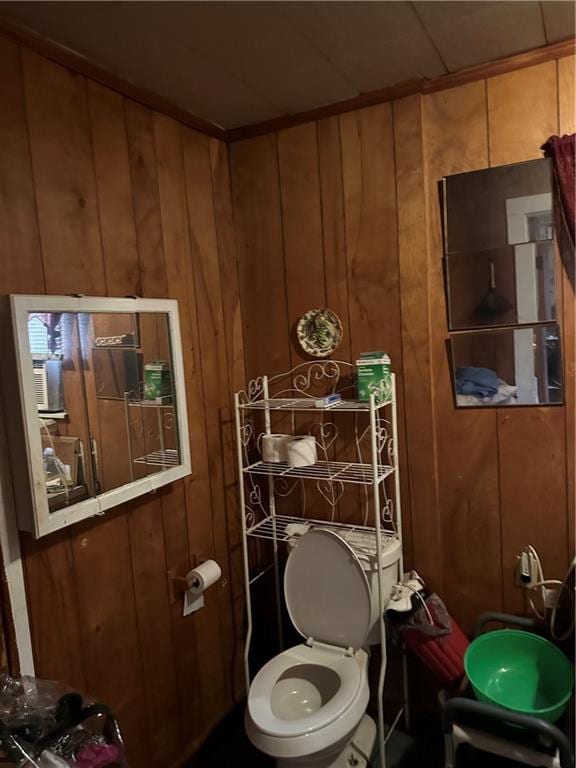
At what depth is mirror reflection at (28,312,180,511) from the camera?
4.47 ft

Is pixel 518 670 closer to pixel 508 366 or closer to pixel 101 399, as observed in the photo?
pixel 508 366

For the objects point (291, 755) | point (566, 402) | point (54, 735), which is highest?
point (566, 402)

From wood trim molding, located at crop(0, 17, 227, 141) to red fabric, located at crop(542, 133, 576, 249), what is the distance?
3.94 feet

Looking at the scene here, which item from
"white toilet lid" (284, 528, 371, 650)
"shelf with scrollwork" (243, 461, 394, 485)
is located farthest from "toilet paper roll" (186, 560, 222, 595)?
"shelf with scrollwork" (243, 461, 394, 485)

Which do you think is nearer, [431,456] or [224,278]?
[431,456]

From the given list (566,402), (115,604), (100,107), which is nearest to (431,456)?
(566,402)

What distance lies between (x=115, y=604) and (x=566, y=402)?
1.53m

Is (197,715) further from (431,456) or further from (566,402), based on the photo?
(566,402)

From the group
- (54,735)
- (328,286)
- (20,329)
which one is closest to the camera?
(54,735)

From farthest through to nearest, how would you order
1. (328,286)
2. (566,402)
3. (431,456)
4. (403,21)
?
(328,286) → (431,456) → (566,402) → (403,21)

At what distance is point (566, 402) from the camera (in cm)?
165

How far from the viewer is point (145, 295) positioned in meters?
1.71

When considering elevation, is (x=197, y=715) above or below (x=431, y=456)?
below

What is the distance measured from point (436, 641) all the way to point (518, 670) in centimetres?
26
